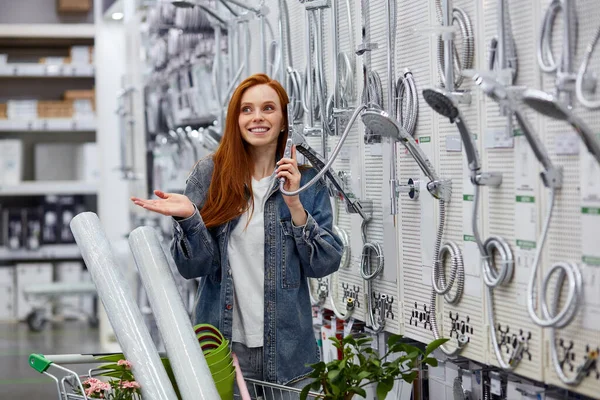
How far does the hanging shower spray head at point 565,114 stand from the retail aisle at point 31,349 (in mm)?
3685

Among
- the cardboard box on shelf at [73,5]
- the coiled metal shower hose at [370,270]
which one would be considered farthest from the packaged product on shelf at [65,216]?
the coiled metal shower hose at [370,270]

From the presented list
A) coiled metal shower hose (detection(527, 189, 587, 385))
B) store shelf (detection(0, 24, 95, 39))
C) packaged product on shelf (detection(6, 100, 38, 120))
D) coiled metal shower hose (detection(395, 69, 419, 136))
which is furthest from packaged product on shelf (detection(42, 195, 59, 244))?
coiled metal shower hose (detection(527, 189, 587, 385))

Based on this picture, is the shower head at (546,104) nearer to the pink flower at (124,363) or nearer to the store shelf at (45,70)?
the pink flower at (124,363)

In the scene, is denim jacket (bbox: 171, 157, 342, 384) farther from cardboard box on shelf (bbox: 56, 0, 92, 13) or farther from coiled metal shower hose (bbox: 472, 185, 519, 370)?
cardboard box on shelf (bbox: 56, 0, 92, 13)

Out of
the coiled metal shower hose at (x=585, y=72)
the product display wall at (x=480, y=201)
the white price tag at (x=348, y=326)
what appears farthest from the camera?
the white price tag at (x=348, y=326)

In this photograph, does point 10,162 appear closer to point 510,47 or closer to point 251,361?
point 251,361

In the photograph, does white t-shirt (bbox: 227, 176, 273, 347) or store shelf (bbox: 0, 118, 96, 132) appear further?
store shelf (bbox: 0, 118, 96, 132)

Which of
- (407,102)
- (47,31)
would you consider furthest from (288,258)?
(47,31)

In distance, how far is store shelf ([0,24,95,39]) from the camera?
6809mm

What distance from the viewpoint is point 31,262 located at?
7168mm

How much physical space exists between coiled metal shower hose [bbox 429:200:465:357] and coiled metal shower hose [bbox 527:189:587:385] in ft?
1.04

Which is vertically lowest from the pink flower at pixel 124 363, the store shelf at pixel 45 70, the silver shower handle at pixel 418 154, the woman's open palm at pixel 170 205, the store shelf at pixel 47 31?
the pink flower at pixel 124 363

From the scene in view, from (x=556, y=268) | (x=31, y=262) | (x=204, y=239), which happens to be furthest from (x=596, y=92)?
(x=31, y=262)

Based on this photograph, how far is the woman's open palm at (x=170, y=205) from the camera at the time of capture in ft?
6.63
